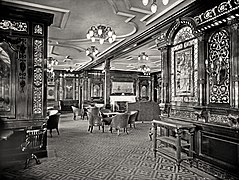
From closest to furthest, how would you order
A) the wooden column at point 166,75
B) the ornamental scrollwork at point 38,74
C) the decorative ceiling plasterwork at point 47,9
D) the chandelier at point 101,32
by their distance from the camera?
the decorative ceiling plasterwork at point 47,9, the ornamental scrollwork at point 38,74, the wooden column at point 166,75, the chandelier at point 101,32

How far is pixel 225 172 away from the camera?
3.44m

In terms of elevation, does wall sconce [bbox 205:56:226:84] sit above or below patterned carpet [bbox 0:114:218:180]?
above

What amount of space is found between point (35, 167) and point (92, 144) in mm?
2173

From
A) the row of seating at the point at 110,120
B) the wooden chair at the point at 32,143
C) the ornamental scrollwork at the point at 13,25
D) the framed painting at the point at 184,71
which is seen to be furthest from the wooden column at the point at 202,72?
the row of seating at the point at 110,120

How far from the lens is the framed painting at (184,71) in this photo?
4395 mm

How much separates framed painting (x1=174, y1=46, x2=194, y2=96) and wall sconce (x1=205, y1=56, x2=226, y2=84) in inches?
19.1

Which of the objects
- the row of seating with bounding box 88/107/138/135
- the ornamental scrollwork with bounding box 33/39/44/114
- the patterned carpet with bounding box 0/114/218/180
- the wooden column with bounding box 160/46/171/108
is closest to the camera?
the patterned carpet with bounding box 0/114/218/180

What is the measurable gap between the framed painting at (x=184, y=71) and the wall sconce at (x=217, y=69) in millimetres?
485

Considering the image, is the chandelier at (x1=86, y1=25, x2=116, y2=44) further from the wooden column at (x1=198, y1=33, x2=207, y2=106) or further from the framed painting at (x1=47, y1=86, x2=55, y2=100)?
the framed painting at (x1=47, y1=86, x2=55, y2=100)

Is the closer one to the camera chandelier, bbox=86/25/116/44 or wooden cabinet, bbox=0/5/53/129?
wooden cabinet, bbox=0/5/53/129

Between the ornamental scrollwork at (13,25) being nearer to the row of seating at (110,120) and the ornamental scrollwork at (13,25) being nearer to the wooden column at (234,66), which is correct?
the wooden column at (234,66)

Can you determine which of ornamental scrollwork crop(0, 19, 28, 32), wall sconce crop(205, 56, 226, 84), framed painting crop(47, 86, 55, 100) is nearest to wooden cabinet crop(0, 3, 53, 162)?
ornamental scrollwork crop(0, 19, 28, 32)

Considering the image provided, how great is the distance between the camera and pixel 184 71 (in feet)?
15.0

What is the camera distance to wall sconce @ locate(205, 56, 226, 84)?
3.62 meters
